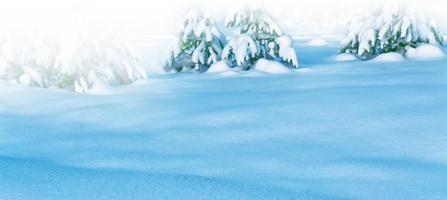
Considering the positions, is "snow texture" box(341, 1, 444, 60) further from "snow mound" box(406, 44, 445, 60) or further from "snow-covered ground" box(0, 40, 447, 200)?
"snow-covered ground" box(0, 40, 447, 200)

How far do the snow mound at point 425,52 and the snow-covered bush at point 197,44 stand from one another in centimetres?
350

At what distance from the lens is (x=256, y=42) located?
1005 centimetres

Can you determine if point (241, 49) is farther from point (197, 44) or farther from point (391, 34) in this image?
point (391, 34)

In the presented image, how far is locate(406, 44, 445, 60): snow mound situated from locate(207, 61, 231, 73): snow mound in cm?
364

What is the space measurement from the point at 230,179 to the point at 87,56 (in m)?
4.91

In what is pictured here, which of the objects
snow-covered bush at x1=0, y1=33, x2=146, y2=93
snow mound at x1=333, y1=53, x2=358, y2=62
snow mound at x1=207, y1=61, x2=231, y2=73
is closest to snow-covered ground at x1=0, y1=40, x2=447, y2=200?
snow-covered bush at x1=0, y1=33, x2=146, y2=93

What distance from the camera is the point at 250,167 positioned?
3.35 m

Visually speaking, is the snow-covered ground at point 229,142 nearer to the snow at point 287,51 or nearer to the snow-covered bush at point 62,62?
the snow-covered bush at point 62,62

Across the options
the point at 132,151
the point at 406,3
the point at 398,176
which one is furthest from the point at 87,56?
the point at 406,3

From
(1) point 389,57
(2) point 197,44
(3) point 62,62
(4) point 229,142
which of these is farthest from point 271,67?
(4) point 229,142

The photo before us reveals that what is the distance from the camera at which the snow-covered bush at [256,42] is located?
379 inches

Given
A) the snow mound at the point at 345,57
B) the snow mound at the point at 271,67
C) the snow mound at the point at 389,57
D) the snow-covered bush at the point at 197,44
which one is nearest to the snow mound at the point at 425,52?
the snow mound at the point at 389,57

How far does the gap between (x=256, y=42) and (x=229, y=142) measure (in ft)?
20.3

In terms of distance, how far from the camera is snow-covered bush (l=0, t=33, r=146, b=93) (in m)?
7.30
